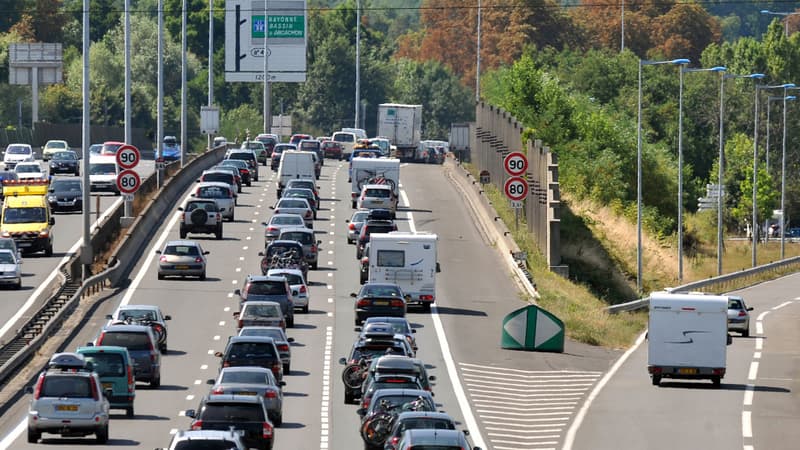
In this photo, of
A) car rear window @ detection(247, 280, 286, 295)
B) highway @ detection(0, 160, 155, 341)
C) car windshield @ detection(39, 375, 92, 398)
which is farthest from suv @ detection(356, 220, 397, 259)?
car windshield @ detection(39, 375, 92, 398)

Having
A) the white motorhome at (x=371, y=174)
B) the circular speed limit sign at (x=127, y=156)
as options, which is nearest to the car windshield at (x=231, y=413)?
the circular speed limit sign at (x=127, y=156)

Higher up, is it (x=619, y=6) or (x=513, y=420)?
(x=619, y=6)

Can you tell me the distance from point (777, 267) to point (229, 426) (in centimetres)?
7712

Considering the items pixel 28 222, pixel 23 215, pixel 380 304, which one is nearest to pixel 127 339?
pixel 380 304

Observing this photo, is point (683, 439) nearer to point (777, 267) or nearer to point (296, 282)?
point (296, 282)

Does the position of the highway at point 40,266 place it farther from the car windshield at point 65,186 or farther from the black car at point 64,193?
the car windshield at point 65,186

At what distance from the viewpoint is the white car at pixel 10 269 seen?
5756cm

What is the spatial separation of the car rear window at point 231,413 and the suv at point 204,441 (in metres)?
4.28

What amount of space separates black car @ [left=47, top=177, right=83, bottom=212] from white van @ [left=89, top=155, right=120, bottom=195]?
23.1ft

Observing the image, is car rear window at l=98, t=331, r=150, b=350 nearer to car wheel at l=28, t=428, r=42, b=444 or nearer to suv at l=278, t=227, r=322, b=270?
car wheel at l=28, t=428, r=42, b=444

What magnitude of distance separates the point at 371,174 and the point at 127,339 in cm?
4513

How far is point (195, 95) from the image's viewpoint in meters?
198

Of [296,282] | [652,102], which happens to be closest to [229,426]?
[296,282]

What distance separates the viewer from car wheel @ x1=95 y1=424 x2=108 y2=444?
32094 millimetres
